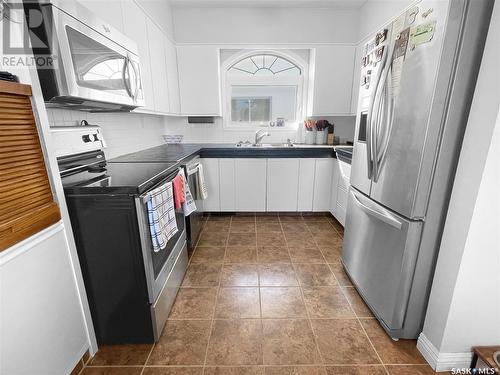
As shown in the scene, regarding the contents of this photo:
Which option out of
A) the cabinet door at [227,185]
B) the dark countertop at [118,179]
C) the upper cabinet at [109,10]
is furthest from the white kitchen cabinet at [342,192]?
the upper cabinet at [109,10]

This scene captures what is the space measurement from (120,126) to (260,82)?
1991 mm

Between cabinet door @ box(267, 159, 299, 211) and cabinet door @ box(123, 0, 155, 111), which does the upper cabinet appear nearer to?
cabinet door @ box(123, 0, 155, 111)

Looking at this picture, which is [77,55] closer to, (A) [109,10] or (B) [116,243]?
(A) [109,10]

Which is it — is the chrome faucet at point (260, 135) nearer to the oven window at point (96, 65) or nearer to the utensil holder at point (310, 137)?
the utensil holder at point (310, 137)

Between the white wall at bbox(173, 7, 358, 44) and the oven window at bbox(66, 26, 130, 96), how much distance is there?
5.98ft

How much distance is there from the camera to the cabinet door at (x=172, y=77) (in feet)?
8.94

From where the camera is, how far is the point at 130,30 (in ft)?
6.09

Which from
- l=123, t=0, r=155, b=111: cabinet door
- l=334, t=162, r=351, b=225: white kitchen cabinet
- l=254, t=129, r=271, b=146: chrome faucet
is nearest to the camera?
l=123, t=0, r=155, b=111: cabinet door

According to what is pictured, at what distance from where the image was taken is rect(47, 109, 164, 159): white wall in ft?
5.13

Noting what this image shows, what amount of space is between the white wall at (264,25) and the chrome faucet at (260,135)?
1.10m

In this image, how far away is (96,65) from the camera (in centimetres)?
127

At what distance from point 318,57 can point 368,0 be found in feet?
2.47

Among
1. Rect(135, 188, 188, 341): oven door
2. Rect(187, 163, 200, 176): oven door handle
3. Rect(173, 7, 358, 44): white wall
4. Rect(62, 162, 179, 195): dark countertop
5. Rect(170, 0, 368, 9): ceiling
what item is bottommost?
Rect(135, 188, 188, 341): oven door

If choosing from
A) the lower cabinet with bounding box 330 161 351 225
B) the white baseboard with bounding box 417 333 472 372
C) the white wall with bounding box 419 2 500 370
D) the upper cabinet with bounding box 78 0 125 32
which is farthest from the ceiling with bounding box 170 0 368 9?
the white baseboard with bounding box 417 333 472 372
